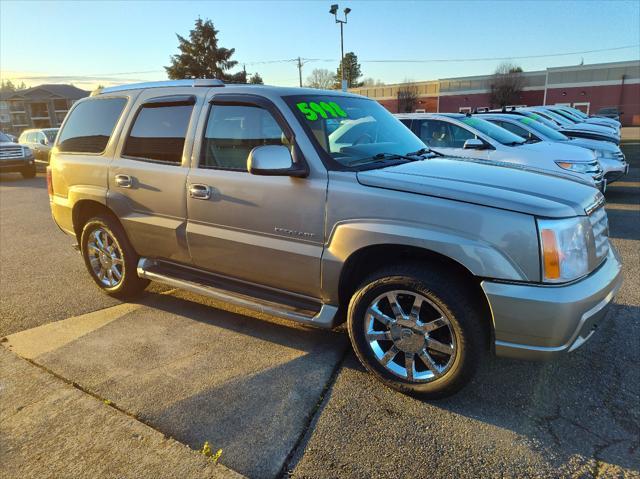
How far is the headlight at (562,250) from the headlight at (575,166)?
553 cm

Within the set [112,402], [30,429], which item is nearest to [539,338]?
[112,402]

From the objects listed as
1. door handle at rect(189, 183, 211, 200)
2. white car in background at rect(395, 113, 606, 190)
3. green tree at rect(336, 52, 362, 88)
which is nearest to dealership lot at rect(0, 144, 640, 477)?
door handle at rect(189, 183, 211, 200)

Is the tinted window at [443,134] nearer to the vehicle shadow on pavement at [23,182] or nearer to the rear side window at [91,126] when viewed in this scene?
the rear side window at [91,126]

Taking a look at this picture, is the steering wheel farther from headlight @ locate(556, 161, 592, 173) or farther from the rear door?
headlight @ locate(556, 161, 592, 173)

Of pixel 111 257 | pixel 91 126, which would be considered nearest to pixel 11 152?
pixel 91 126

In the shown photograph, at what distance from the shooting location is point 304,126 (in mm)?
3217

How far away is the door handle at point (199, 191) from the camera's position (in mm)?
3538

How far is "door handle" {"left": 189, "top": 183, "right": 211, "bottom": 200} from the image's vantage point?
3538 mm

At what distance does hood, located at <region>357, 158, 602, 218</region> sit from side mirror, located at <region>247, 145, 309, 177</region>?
47 centimetres

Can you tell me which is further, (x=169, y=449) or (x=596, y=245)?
(x=596, y=245)

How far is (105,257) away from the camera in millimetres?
4559

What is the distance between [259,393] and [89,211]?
2.85 m

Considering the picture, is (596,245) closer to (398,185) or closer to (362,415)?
(398,185)

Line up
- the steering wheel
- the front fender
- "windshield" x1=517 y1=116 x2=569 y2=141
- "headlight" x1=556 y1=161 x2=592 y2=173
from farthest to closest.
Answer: "windshield" x1=517 y1=116 x2=569 y2=141 → "headlight" x1=556 y1=161 x2=592 y2=173 → the steering wheel → the front fender
